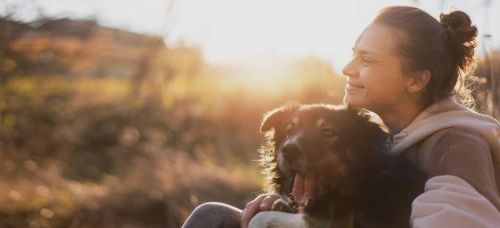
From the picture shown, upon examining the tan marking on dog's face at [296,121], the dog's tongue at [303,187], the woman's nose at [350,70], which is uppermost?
the woman's nose at [350,70]

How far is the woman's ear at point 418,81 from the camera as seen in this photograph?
175 inches

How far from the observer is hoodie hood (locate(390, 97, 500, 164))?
157 inches

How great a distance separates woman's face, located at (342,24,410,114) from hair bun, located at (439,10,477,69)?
1.06 feet

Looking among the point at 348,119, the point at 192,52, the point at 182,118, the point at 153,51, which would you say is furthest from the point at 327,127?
the point at 153,51

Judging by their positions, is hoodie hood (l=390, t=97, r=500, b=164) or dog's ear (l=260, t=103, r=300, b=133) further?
dog's ear (l=260, t=103, r=300, b=133)

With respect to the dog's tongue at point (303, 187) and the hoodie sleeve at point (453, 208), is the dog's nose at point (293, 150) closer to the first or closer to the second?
the dog's tongue at point (303, 187)

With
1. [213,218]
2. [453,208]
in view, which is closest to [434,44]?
[453,208]

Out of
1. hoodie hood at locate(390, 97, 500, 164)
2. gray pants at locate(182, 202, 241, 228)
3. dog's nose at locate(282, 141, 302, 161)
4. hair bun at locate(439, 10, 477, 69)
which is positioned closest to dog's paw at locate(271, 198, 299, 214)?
dog's nose at locate(282, 141, 302, 161)

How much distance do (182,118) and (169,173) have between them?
0.90m

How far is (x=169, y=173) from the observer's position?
10461 mm

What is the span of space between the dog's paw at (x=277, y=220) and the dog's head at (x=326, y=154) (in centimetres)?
14

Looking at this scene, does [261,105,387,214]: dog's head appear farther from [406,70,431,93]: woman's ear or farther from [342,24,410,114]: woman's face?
[406,70,431,93]: woman's ear

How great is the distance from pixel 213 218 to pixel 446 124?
56.1 inches

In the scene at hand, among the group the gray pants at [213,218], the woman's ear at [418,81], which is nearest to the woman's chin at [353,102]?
the woman's ear at [418,81]
